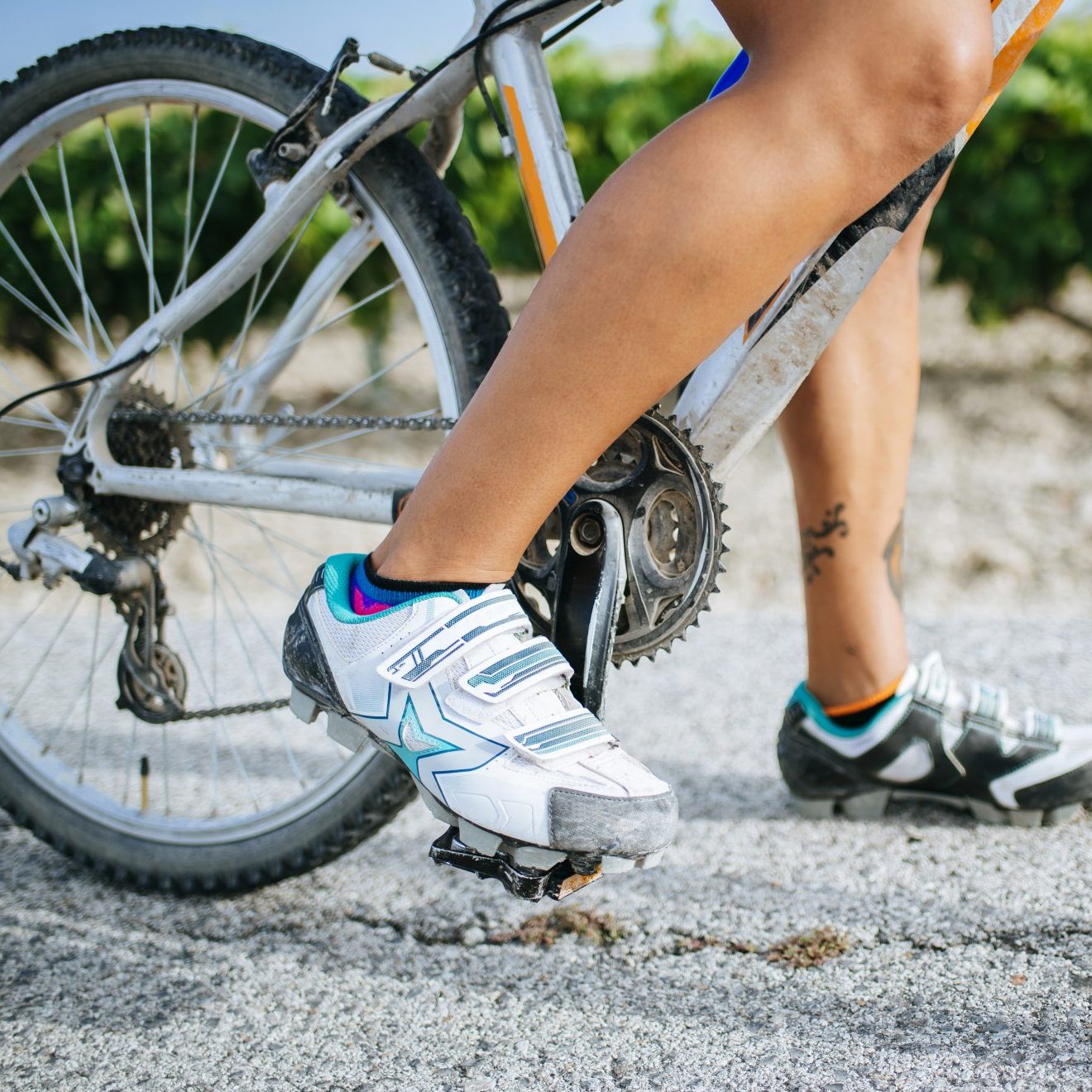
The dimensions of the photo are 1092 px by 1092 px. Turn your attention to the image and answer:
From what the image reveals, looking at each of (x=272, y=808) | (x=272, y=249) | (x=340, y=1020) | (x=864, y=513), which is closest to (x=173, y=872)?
(x=272, y=808)

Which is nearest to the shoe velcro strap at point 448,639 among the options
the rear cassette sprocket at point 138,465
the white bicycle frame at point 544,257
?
the white bicycle frame at point 544,257

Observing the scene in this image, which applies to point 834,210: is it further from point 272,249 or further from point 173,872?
point 173,872

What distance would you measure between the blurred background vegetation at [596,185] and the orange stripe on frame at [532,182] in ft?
11.0

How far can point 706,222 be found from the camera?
2.95 feet

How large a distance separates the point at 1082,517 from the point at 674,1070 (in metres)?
3.79

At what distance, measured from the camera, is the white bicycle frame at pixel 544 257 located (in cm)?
102

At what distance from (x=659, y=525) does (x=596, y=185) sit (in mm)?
3863

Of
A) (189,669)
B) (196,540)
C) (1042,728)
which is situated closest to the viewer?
(1042,728)

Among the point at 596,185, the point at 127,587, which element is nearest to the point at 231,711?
the point at 127,587

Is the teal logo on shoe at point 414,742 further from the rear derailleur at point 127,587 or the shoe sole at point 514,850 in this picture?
the rear derailleur at point 127,587

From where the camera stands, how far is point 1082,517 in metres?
4.17

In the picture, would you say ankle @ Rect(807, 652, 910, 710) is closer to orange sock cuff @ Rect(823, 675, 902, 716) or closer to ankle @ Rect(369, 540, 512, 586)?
orange sock cuff @ Rect(823, 675, 902, 716)

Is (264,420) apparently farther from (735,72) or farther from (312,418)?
(735,72)

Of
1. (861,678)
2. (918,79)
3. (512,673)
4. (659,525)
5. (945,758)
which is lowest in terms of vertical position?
(945,758)
